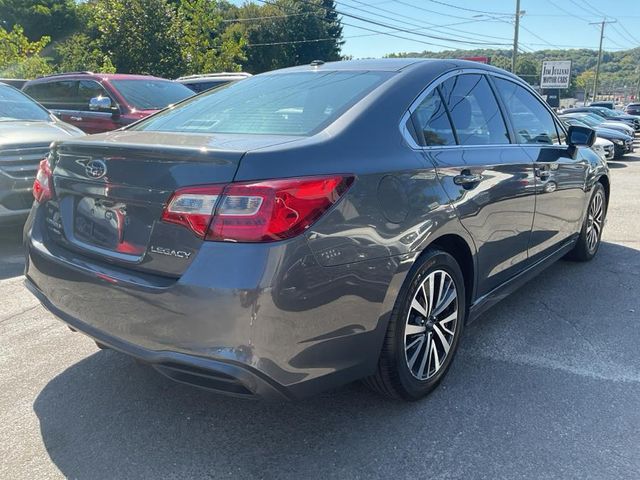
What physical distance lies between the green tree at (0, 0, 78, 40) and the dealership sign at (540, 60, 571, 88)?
1480 inches

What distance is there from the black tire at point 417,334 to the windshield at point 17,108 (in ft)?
18.1

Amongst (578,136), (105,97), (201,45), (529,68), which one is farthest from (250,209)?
(529,68)

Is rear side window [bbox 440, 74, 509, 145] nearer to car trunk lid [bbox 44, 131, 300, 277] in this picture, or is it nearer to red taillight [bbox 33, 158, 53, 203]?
car trunk lid [bbox 44, 131, 300, 277]

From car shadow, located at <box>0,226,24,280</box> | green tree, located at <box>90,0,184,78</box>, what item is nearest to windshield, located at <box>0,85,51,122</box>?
car shadow, located at <box>0,226,24,280</box>

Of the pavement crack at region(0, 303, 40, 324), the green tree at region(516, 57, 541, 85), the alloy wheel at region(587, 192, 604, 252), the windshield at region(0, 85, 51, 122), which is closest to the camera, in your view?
the pavement crack at region(0, 303, 40, 324)

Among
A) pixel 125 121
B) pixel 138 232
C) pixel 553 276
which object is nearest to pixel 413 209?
pixel 138 232

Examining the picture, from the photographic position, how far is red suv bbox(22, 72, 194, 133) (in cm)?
810

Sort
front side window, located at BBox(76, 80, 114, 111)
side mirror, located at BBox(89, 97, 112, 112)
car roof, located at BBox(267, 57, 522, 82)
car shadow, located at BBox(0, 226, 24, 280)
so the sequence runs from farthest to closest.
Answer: front side window, located at BBox(76, 80, 114, 111), side mirror, located at BBox(89, 97, 112, 112), car shadow, located at BBox(0, 226, 24, 280), car roof, located at BBox(267, 57, 522, 82)

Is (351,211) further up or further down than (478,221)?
further up

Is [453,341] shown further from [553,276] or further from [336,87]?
[553,276]

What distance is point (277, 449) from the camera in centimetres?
246

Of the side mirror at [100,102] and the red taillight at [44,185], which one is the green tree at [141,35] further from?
the red taillight at [44,185]

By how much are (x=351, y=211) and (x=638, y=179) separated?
11.3 metres

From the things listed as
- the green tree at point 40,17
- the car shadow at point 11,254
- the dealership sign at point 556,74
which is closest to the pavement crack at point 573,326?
the car shadow at point 11,254
